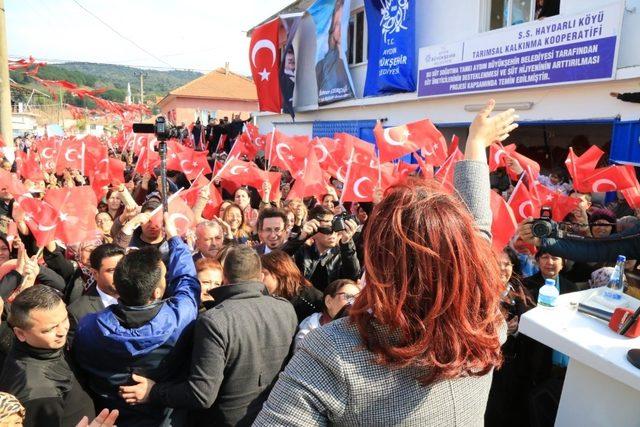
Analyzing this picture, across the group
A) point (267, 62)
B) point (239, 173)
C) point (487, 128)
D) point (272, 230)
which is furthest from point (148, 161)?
point (487, 128)

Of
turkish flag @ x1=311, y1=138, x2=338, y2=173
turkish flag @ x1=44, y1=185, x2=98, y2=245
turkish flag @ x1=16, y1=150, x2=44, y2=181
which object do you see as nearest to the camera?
turkish flag @ x1=44, y1=185, x2=98, y2=245

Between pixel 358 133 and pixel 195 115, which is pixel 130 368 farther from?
pixel 195 115

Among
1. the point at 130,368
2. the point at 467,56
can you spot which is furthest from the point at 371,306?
the point at 467,56

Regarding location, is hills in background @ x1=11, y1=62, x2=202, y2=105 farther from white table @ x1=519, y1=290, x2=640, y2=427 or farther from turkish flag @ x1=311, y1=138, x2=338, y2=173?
white table @ x1=519, y1=290, x2=640, y2=427

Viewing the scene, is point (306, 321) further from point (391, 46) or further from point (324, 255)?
point (391, 46)

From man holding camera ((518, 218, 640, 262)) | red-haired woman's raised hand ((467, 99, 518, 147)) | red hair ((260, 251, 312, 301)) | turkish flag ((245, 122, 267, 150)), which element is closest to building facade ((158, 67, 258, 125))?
turkish flag ((245, 122, 267, 150))

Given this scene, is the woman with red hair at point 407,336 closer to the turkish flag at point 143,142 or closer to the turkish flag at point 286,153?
the turkish flag at point 286,153

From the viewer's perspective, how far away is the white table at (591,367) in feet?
3.76

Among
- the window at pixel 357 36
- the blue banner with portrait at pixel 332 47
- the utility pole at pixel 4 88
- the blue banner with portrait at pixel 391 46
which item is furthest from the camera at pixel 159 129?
the window at pixel 357 36

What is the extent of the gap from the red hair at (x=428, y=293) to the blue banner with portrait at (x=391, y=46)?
10.4 meters

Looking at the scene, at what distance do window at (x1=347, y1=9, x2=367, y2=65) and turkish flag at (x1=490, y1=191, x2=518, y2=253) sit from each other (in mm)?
10340

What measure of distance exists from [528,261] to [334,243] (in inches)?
60.3

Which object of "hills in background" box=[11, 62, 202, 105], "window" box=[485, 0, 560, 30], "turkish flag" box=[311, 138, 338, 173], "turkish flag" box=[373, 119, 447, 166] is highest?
"hills in background" box=[11, 62, 202, 105]

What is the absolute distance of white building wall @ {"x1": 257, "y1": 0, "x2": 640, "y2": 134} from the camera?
6.86 m
